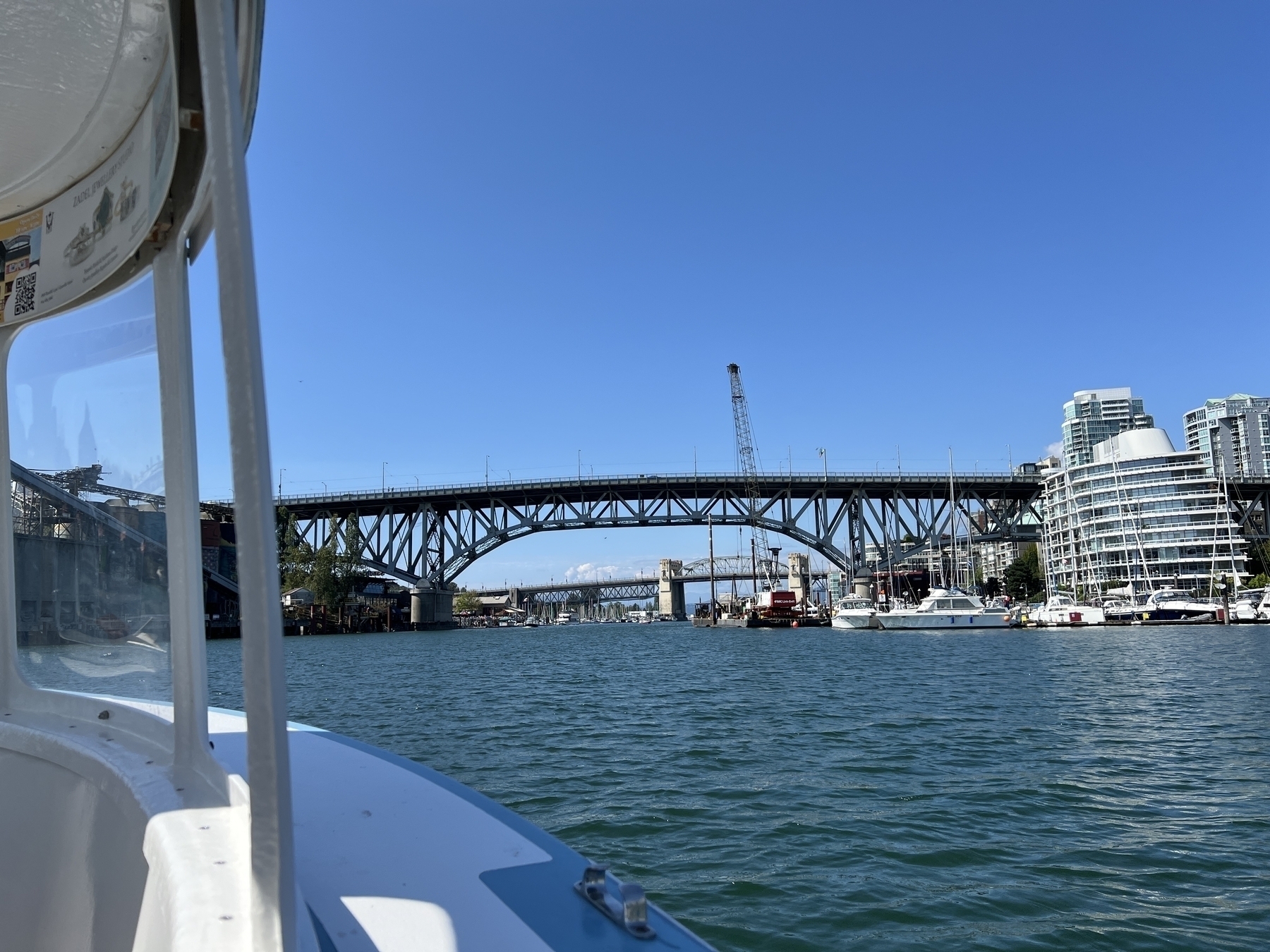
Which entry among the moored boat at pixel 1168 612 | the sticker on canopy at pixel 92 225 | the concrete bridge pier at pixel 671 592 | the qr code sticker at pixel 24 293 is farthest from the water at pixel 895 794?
the concrete bridge pier at pixel 671 592

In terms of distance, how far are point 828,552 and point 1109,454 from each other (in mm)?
35870

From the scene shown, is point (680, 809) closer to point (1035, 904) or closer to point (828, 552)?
point (1035, 904)

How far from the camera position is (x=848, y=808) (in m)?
6.58

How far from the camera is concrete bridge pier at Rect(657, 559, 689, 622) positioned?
130 metres

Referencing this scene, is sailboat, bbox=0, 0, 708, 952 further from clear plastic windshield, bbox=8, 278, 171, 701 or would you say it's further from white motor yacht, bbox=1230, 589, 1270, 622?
white motor yacht, bbox=1230, 589, 1270, 622

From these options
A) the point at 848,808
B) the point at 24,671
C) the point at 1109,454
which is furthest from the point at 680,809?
the point at 1109,454

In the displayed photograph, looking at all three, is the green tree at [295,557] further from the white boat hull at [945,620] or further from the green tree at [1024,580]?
the green tree at [1024,580]

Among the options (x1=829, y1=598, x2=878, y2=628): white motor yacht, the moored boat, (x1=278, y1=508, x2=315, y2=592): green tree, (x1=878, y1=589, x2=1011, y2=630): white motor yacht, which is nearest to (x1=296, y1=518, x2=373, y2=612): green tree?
(x1=278, y1=508, x2=315, y2=592): green tree

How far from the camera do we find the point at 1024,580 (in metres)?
91.9

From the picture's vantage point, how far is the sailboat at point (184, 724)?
1.35 metres

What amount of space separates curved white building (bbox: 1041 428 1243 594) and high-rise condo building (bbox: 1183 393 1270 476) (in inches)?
2901

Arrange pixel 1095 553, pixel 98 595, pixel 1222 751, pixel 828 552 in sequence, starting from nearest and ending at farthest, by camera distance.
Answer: pixel 98 595 < pixel 1222 751 < pixel 828 552 < pixel 1095 553

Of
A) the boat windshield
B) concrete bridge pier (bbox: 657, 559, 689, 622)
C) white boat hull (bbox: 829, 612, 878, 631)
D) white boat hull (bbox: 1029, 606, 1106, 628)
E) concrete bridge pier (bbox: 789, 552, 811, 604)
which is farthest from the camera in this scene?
concrete bridge pier (bbox: 657, 559, 689, 622)

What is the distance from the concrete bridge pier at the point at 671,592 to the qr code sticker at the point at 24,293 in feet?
422
